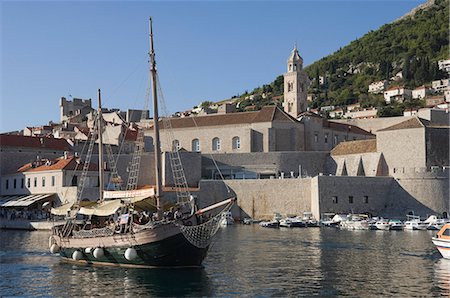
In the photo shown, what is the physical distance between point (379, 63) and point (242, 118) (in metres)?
85.2

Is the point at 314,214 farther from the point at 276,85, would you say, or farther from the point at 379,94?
the point at 276,85

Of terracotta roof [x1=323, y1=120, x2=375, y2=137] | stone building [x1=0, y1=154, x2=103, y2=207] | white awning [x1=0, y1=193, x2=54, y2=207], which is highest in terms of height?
terracotta roof [x1=323, y1=120, x2=375, y2=137]

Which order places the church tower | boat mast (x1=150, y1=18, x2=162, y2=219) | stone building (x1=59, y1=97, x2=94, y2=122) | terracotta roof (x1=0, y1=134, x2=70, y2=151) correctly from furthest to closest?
stone building (x1=59, y1=97, x2=94, y2=122) < the church tower < terracotta roof (x1=0, y1=134, x2=70, y2=151) < boat mast (x1=150, y1=18, x2=162, y2=219)

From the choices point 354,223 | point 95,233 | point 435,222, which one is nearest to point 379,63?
point 435,222

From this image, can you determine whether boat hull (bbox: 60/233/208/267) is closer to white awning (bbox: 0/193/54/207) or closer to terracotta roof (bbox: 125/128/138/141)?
white awning (bbox: 0/193/54/207)

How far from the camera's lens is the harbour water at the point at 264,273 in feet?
66.1

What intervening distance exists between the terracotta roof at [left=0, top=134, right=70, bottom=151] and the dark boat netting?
41.1m

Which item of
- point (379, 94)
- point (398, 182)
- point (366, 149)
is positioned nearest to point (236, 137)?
point (366, 149)

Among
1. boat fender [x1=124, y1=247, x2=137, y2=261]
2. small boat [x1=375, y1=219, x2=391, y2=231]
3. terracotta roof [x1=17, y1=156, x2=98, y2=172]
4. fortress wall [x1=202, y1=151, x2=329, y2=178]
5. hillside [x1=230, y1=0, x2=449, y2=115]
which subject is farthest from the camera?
hillside [x1=230, y1=0, x2=449, y2=115]

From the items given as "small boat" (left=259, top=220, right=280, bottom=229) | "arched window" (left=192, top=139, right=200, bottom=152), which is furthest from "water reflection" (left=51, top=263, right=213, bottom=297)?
"arched window" (left=192, top=139, right=200, bottom=152)

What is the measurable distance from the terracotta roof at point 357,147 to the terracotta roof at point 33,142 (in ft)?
88.4

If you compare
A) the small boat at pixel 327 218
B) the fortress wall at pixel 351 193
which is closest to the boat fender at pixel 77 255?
the small boat at pixel 327 218

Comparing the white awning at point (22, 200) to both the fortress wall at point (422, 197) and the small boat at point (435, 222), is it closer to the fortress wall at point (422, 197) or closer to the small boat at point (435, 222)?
the fortress wall at point (422, 197)

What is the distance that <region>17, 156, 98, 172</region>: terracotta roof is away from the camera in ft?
174
